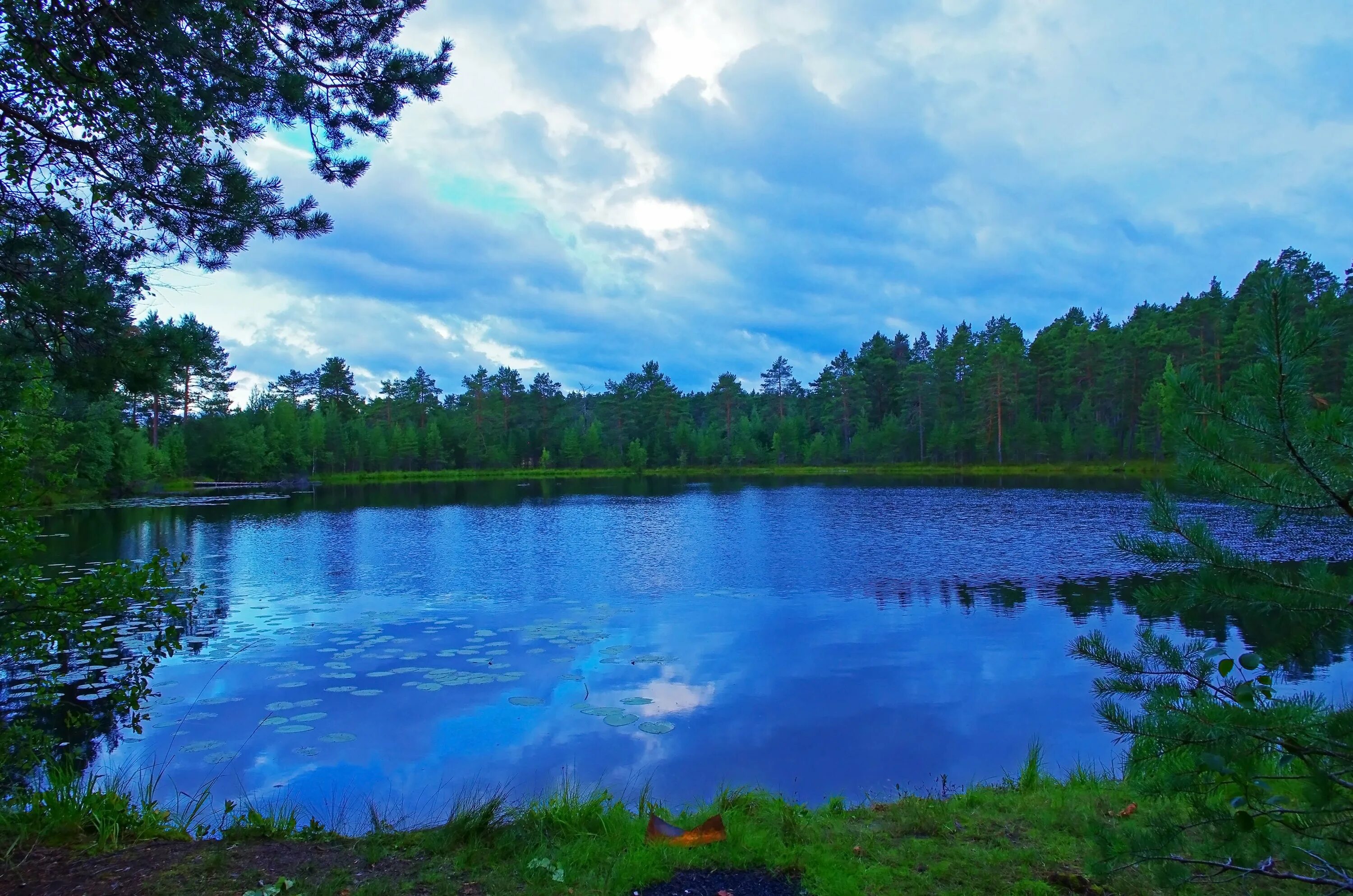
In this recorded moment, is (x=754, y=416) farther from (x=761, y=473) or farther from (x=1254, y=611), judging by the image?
(x=1254, y=611)

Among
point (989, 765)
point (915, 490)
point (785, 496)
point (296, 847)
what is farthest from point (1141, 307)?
point (296, 847)

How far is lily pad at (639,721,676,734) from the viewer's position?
9523 mm

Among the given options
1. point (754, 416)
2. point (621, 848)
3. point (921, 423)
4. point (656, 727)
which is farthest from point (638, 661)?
point (754, 416)

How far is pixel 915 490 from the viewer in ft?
171

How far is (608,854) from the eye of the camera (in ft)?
17.6

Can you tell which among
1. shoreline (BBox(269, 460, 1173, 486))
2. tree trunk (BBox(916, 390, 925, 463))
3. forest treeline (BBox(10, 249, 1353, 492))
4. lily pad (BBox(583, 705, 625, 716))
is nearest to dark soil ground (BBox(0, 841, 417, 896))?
lily pad (BBox(583, 705, 625, 716))

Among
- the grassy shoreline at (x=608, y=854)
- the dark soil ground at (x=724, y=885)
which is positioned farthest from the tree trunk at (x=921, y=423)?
the dark soil ground at (x=724, y=885)

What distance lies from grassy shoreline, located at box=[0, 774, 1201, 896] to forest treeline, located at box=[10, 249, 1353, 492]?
4894 centimetres

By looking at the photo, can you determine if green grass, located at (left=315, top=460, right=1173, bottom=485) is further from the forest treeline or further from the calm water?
the calm water

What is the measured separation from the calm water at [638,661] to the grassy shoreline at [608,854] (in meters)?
1.75

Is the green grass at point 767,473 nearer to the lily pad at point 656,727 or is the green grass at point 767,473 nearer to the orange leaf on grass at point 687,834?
the lily pad at point 656,727

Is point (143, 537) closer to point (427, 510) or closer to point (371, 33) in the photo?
point (427, 510)

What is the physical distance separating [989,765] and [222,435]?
85786 millimetres

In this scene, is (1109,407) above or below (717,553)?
above
